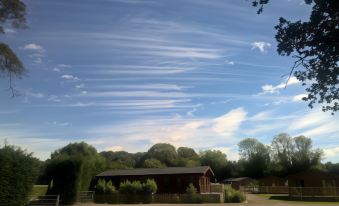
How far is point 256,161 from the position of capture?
97.6 metres

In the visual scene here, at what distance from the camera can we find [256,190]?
243 ft

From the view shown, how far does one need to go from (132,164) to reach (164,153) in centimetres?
970

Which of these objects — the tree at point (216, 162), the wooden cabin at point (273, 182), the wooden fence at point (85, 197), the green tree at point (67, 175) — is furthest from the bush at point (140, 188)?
the tree at point (216, 162)

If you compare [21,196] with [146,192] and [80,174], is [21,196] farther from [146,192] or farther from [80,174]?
[146,192]

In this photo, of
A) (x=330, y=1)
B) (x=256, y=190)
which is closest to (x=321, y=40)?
(x=330, y=1)

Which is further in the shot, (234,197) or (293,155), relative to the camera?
(293,155)

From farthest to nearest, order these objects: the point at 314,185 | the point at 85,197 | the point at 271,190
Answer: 1. the point at 271,190
2. the point at 314,185
3. the point at 85,197

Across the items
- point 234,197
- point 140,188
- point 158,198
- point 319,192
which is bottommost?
point 158,198

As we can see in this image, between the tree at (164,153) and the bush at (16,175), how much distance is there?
69.2 metres

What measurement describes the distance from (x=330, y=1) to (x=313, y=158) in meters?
84.5

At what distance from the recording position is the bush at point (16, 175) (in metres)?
23.8

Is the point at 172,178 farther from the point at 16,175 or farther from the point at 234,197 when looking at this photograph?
the point at 16,175

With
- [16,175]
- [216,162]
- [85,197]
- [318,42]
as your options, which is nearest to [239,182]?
[216,162]

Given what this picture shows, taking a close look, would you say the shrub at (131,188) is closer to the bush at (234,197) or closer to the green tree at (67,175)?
the green tree at (67,175)
